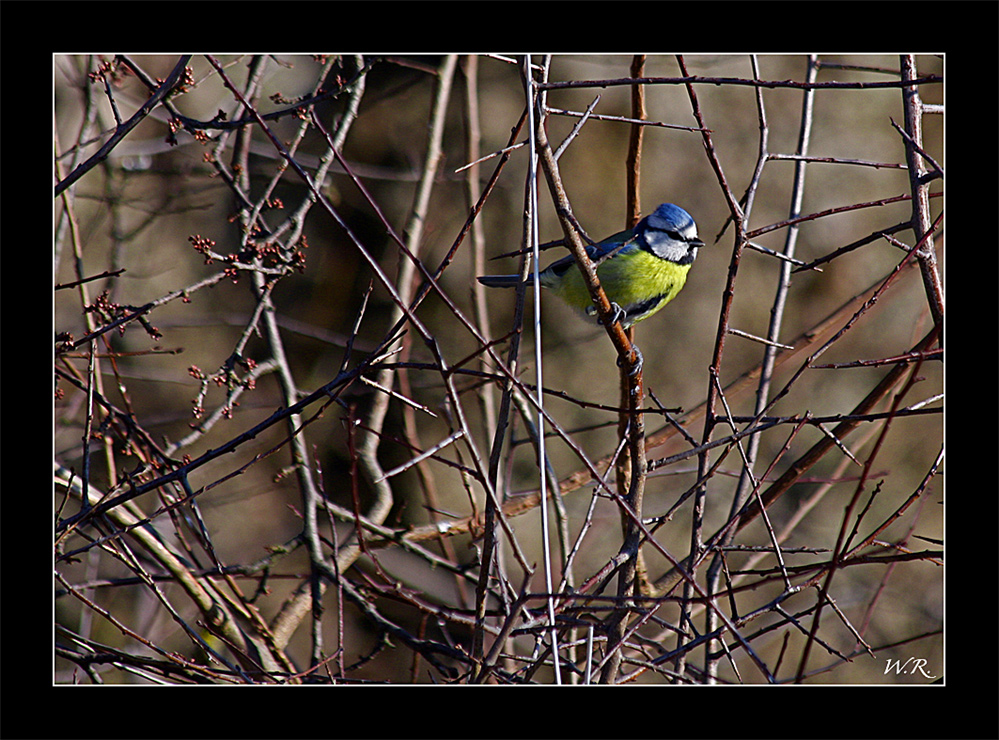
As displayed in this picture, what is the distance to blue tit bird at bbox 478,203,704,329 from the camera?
8.78 ft

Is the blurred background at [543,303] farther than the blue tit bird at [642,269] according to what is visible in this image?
Yes

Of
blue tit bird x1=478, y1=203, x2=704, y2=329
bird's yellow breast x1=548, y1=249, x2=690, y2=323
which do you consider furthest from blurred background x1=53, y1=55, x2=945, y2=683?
Answer: bird's yellow breast x1=548, y1=249, x2=690, y2=323

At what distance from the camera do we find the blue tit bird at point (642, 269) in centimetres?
268

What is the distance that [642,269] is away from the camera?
268cm

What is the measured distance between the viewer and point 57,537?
1653 millimetres

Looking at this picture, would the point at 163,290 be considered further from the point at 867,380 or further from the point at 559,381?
the point at 867,380

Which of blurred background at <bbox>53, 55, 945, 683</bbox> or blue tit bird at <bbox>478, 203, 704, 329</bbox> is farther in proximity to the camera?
blurred background at <bbox>53, 55, 945, 683</bbox>

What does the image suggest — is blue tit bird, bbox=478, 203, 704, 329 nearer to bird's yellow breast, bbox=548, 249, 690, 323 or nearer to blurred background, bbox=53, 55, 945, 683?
bird's yellow breast, bbox=548, 249, 690, 323

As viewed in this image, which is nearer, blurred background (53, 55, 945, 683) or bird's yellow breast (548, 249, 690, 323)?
bird's yellow breast (548, 249, 690, 323)

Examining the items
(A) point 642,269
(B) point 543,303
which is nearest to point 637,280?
(A) point 642,269

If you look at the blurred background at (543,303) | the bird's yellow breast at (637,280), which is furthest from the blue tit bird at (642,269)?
the blurred background at (543,303)

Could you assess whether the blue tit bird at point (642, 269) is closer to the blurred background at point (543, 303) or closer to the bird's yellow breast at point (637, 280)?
the bird's yellow breast at point (637, 280)
